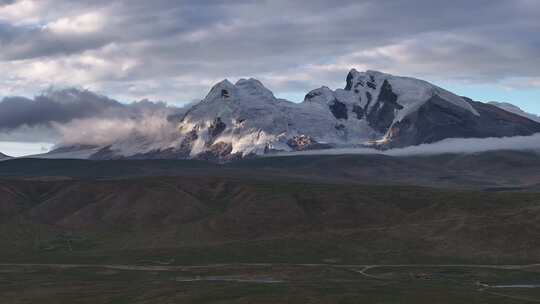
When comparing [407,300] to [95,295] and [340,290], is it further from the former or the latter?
[95,295]

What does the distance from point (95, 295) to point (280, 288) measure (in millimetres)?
37655

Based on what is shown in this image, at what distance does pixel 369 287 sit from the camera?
19675cm

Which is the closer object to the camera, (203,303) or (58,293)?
(203,303)

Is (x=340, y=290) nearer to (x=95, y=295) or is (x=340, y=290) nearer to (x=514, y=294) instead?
(x=514, y=294)

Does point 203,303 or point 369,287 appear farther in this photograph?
point 369,287

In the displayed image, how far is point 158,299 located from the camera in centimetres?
18275

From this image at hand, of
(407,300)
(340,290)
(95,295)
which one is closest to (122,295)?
(95,295)

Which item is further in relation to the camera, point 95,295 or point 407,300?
point 95,295

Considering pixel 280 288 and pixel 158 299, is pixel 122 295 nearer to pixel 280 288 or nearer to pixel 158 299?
pixel 158 299

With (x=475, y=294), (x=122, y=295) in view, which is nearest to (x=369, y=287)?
(x=475, y=294)

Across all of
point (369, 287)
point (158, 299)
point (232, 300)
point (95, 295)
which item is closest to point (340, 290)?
point (369, 287)

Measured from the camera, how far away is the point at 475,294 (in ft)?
611

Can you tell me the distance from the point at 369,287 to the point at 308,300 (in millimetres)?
25497

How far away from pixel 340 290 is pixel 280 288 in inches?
505
